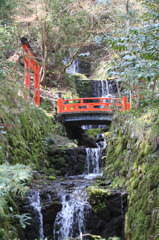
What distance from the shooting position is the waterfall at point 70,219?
6.65 metres

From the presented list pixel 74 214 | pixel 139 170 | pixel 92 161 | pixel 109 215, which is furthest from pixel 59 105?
pixel 139 170

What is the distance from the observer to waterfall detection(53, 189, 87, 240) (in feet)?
21.8

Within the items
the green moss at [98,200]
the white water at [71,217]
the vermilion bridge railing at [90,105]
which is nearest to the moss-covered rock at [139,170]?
the green moss at [98,200]

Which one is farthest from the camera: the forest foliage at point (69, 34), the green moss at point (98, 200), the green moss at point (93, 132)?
the green moss at point (93, 132)

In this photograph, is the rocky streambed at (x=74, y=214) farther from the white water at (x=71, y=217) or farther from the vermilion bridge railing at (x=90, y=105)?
the vermilion bridge railing at (x=90, y=105)

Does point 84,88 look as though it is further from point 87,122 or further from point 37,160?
point 37,160

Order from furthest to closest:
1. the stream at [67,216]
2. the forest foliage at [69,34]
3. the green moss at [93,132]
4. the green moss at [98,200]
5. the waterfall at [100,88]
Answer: the waterfall at [100,88], the green moss at [93,132], the green moss at [98,200], the stream at [67,216], the forest foliage at [69,34]

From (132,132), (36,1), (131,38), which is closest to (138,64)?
(131,38)

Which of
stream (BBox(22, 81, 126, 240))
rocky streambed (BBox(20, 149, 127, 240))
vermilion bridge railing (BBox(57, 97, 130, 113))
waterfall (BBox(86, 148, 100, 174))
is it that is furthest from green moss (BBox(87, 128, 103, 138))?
rocky streambed (BBox(20, 149, 127, 240))

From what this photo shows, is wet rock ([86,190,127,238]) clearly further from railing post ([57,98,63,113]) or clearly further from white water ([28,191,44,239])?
railing post ([57,98,63,113])

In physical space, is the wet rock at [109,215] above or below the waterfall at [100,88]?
below

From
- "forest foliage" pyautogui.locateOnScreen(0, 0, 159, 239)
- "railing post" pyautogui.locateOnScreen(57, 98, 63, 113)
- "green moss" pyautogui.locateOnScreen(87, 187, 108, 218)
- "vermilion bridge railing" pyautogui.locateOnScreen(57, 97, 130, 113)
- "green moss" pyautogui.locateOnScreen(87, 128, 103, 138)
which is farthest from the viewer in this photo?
"green moss" pyautogui.locateOnScreen(87, 128, 103, 138)

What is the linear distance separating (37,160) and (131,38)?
20.3ft

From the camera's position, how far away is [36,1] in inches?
550
